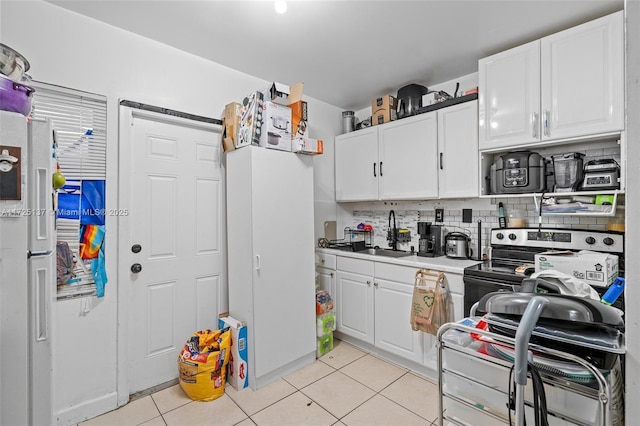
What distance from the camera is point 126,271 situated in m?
2.17

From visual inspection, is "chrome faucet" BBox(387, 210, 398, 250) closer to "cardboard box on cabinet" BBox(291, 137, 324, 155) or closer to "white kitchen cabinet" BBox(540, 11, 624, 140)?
"cardboard box on cabinet" BBox(291, 137, 324, 155)

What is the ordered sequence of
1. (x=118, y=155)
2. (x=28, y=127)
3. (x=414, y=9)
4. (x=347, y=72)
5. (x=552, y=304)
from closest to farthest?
(x=552, y=304)
(x=28, y=127)
(x=414, y=9)
(x=118, y=155)
(x=347, y=72)

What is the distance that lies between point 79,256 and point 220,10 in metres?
1.87

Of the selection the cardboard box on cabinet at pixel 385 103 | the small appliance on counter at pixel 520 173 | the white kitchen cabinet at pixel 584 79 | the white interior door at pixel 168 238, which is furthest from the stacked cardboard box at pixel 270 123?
the white kitchen cabinet at pixel 584 79

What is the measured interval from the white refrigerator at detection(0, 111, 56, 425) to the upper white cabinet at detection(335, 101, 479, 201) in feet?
8.65

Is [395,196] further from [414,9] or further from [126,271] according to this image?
[126,271]

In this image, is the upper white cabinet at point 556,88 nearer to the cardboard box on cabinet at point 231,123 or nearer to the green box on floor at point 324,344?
the cardboard box on cabinet at point 231,123

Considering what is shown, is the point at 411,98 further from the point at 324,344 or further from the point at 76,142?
the point at 76,142

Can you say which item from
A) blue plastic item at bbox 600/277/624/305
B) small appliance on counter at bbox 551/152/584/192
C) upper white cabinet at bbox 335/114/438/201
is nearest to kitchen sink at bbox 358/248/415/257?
upper white cabinet at bbox 335/114/438/201

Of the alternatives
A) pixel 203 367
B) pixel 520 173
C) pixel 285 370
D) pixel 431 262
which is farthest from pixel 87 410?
pixel 520 173

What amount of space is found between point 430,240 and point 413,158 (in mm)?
826

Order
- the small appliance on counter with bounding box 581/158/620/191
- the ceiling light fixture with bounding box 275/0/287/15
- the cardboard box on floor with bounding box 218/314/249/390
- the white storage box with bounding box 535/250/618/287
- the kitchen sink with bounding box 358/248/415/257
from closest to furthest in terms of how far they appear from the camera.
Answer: the white storage box with bounding box 535/250/618/287, the ceiling light fixture with bounding box 275/0/287/15, the small appliance on counter with bounding box 581/158/620/191, the cardboard box on floor with bounding box 218/314/249/390, the kitchen sink with bounding box 358/248/415/257

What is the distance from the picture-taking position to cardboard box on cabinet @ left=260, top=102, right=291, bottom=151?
239cm

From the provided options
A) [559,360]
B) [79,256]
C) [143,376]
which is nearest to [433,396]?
[559,360]
